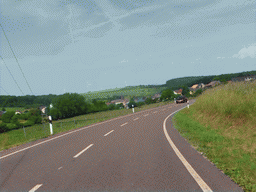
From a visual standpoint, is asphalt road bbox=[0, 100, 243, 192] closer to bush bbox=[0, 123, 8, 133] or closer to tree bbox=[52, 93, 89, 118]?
bush bbox=[0, 123, 8, 133]

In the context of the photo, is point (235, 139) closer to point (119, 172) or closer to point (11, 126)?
point (119, 172)

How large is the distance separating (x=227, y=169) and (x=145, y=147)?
327 cm

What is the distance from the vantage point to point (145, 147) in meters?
7.38

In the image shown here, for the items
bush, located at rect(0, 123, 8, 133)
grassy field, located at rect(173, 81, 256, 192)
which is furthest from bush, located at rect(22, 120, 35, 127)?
grassy field, located at rect(173, 81, 256, 192)

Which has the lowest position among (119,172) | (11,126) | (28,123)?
(11,126)

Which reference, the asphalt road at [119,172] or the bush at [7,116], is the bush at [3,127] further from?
the asphalt road at [119,172]

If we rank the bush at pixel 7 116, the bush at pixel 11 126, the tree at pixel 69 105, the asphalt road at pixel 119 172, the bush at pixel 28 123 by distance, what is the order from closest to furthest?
1. the asphalt road at pixel 119 172
2. the bush at pixel 28 123
3. the bush at pixel 11 126
4. the bush at pixel 7 116
5. the tree at pixel 69 105

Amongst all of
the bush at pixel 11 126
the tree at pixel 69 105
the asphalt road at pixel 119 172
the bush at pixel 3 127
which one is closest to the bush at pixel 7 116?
the bush at pixel 11 126

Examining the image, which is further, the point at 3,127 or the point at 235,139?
the point at 3,127

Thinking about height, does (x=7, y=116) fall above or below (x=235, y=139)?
below

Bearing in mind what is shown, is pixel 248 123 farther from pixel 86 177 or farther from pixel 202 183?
pixel 86 177

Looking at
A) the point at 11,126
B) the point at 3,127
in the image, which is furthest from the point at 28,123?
the point at 3,127

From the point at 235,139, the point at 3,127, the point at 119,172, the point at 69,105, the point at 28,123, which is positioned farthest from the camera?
the point at 69,105

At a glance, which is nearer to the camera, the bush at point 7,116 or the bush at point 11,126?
the bush at point 11,126
